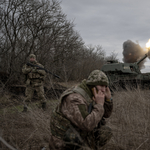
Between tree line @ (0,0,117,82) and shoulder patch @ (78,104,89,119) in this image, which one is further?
tree line @ (0,0,117,82)

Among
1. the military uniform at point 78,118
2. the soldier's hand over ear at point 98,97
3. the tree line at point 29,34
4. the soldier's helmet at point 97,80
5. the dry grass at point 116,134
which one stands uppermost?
the tree line at point 29,34

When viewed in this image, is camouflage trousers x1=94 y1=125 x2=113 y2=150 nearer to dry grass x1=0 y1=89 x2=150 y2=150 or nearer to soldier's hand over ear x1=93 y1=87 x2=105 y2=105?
dry grass x1=0 y1=89 x2=150 y2=150

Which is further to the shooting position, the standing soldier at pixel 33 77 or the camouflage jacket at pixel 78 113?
the standing soldier at pixel 33 77

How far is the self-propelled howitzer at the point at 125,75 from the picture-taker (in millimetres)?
10156

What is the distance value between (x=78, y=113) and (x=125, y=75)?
9540mm

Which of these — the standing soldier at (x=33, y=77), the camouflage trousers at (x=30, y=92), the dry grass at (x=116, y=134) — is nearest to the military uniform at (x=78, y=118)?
the dry grass at (x=116, y=134)

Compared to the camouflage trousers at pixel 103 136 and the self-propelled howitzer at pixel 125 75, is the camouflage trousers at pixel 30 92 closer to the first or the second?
the camouflage trousers at pixel 103 136

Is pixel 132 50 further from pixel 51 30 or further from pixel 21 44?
pixel 21 44

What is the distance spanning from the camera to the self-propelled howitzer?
33.3 ft

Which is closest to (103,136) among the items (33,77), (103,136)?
(103,136)

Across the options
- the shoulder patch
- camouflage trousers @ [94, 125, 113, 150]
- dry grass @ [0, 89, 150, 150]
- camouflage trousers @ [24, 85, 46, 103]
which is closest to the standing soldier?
camouflage trousers @ [24, 85, 46, 103]

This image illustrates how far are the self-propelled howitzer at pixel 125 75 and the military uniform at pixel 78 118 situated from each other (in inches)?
319

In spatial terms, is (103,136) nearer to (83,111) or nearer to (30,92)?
(83,111)

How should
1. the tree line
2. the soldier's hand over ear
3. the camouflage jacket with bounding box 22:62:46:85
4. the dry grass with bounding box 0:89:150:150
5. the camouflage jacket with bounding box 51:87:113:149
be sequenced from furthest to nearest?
1. the tree line
2. the camouflage jacket with bounding box 22:62:46:85
3. the dry grass with bounding box 0:89:150:150
4. the soldier's hand over ear
5. the camouflage jacket with bounding box 51:87:113:149
